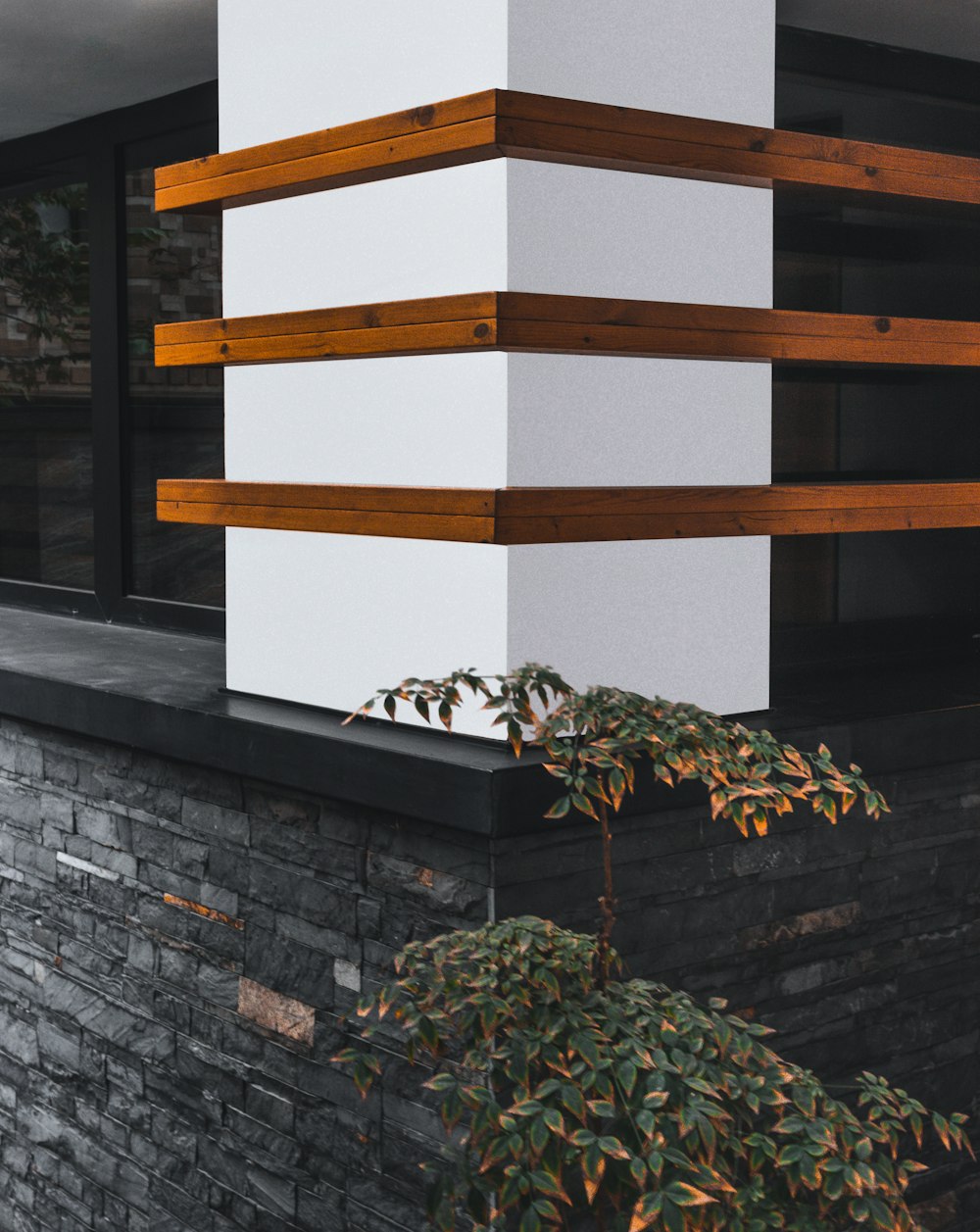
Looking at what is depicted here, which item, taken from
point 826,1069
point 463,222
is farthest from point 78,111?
point 826,1069

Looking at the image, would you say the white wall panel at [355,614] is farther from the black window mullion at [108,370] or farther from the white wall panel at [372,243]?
the black window mullion at [108,370]

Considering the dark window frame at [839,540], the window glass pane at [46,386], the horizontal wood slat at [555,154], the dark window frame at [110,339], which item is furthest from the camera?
the window glass pane at [46,386]

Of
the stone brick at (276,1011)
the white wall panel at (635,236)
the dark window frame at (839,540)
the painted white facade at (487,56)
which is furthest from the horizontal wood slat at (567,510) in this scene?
the stone brick at (276,1011)

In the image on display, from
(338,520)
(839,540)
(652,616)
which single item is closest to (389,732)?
(338,520)

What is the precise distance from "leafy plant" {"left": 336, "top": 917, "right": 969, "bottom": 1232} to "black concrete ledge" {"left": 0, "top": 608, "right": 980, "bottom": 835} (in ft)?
1.45

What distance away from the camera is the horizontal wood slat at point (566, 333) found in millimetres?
2955

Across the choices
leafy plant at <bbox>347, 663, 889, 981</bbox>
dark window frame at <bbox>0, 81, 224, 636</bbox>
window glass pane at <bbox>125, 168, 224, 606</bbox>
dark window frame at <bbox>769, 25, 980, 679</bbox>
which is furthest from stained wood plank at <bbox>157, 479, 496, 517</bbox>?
dark window frame at <bbox>0, 81, 224, 636</bbox>

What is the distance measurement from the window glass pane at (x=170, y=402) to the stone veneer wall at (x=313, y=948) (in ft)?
4.55

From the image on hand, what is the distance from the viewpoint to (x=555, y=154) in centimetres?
297

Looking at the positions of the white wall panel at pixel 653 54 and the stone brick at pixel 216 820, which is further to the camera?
the stone brick at pixel 216 820

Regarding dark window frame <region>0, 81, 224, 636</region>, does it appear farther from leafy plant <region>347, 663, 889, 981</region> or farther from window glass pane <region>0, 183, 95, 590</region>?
leafy plant <region>347, 663, 889, 981</region>

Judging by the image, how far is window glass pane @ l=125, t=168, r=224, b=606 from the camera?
5.32 m

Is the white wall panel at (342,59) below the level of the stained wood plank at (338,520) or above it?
above

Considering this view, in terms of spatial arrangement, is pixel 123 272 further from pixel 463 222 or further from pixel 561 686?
pixel 561 686
